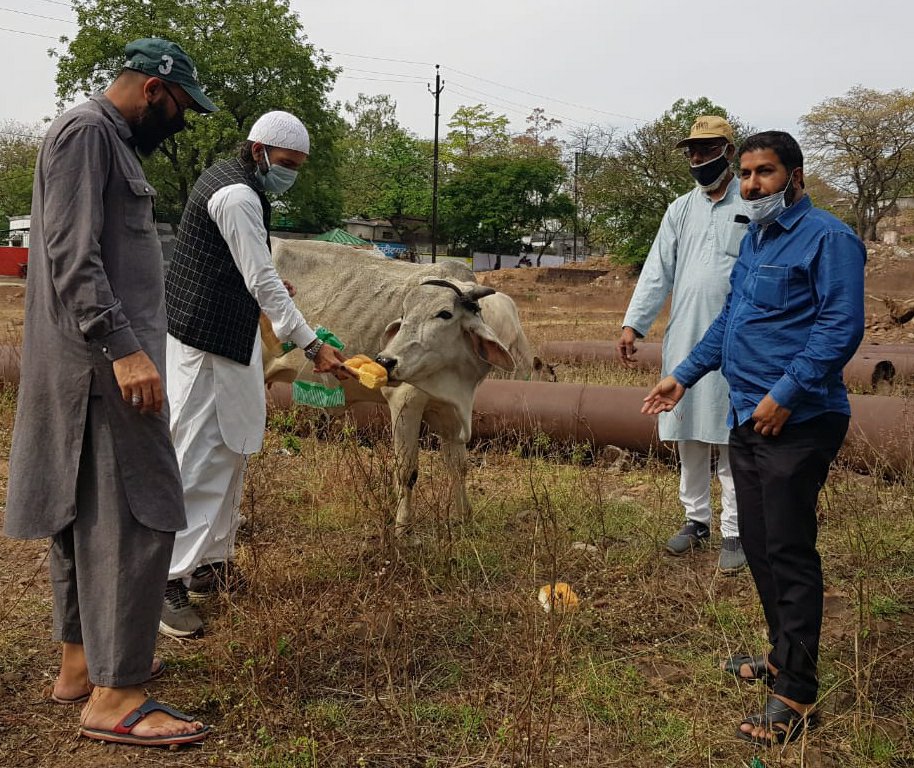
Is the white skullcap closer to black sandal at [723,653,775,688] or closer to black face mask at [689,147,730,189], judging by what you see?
black face mask at [689,147,730,189]

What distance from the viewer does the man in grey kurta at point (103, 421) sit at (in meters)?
2.90

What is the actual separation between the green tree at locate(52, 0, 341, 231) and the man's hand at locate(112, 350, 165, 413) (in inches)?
1214

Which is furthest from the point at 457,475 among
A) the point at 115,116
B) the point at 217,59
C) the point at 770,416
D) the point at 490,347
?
the point at 217,59

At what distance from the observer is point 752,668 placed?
3439mm

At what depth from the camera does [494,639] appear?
3.69 metres

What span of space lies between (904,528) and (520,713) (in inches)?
126

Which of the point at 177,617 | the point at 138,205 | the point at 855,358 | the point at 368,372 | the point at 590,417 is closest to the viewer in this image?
the point at 138,205

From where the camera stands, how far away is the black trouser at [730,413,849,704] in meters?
2.99

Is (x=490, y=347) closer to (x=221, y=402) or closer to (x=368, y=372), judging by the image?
(x=368, y=372)

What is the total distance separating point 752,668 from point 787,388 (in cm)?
114

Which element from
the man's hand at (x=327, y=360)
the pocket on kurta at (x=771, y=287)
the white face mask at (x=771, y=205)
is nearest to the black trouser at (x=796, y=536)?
the pocket on kurta at (x=771, y=287)

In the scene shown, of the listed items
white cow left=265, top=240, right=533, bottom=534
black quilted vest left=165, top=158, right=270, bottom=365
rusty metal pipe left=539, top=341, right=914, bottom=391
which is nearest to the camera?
black quilted vest left=165, top=158, right=270, bottom=365

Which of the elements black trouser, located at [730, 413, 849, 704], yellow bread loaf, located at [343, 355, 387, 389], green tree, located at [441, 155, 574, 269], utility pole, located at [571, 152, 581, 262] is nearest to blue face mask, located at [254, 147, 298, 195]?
yellow bread loaf, located at [343, 355, 387, 389]

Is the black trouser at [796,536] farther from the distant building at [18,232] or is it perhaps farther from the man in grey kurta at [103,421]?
the distant building at [18,232]
